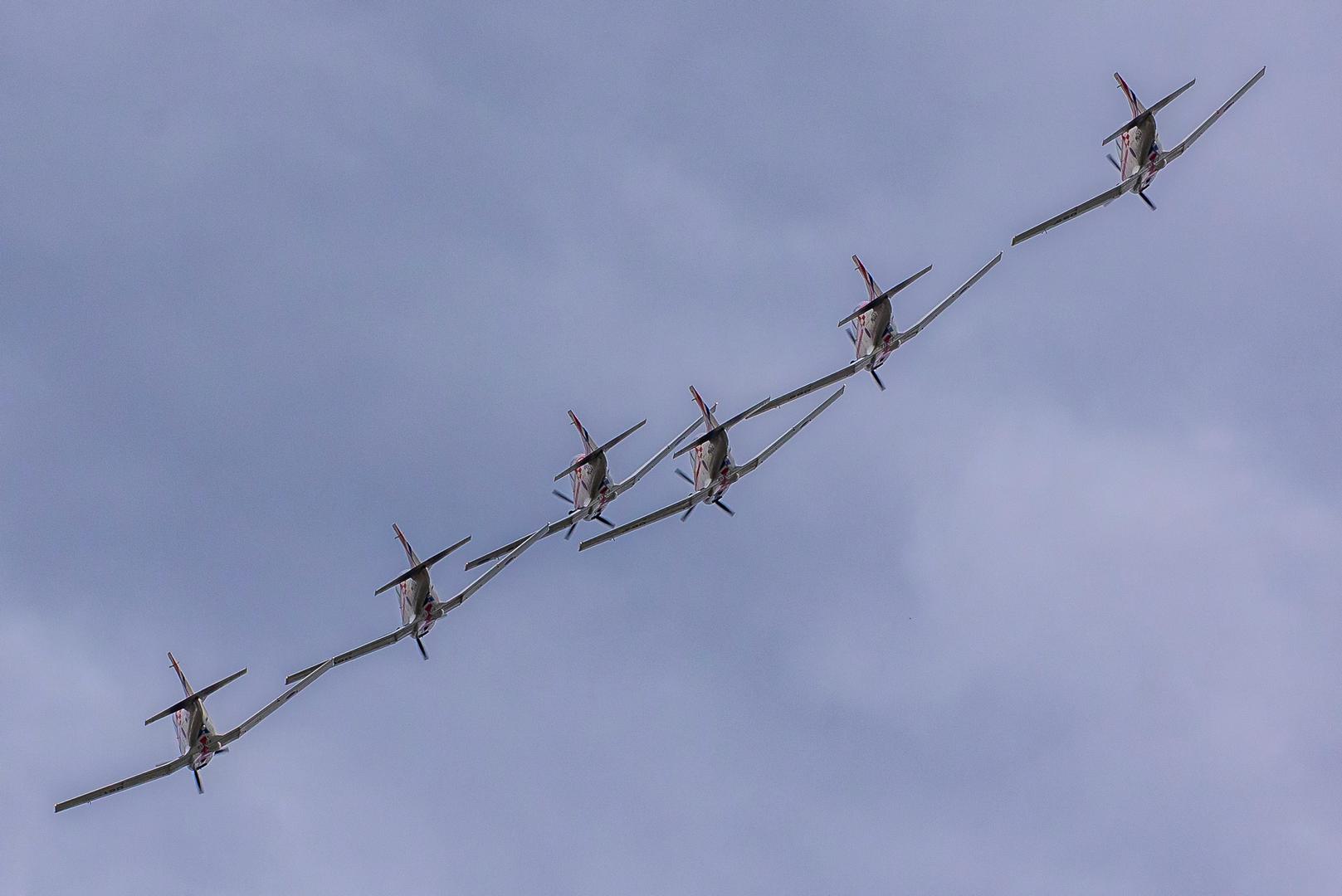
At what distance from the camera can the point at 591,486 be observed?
128 metres

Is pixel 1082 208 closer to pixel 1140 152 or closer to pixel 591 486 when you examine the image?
pixel 1140 152

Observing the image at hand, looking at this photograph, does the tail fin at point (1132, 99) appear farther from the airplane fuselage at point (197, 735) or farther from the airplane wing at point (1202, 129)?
the airplane fuselage at point (197, 735)

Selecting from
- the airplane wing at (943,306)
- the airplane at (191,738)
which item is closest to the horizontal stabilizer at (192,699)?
the airplane at (191,738)

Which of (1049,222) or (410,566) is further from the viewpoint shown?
(410,566)

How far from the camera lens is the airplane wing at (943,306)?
125 m

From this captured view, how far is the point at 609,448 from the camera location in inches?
5044

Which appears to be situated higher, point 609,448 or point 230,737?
point 609,448

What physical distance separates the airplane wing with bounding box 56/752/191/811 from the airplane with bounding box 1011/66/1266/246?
74.2 metres

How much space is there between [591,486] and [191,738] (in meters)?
33.5

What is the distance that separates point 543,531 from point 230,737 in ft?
88.0

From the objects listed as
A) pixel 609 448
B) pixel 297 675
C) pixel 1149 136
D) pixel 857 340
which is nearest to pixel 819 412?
pixel 857 340

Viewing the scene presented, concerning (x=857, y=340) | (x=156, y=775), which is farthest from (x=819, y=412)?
(x=156, y=775)

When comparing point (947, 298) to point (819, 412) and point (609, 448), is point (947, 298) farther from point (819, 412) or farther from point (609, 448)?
point (609, 448)

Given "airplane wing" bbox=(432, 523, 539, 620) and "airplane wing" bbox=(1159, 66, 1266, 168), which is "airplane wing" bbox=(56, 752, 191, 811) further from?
"airplane wing" bbox=(1159, 66, 1266, 168)
